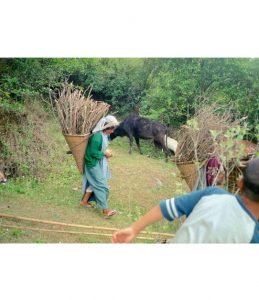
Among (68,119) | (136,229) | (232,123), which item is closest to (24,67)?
(68,119)

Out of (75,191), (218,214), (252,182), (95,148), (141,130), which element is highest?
(252,182)

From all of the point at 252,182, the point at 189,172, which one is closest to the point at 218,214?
the point at 252,182

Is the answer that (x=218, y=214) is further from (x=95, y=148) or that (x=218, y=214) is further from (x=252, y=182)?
(x=95, y=148)

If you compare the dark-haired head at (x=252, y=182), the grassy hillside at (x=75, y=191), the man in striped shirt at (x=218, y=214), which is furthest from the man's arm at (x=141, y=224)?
the grassy hillside at (x=75, y=191)

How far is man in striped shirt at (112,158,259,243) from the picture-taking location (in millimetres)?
2197

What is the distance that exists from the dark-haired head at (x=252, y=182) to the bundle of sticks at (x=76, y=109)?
2.65 metres

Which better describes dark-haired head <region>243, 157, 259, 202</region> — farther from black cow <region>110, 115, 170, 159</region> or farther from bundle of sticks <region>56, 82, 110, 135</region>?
bundle of sticks <region>56, 82, 110, 135</region>

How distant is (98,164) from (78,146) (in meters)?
0.27

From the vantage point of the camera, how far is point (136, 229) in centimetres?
231

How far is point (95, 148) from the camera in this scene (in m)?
4.80

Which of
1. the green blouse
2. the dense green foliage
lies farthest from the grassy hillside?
the dense green foliage

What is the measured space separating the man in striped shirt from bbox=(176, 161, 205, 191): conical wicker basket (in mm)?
2175

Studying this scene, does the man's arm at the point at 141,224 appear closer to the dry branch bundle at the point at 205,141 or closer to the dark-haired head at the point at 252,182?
the dark-haired head at the point at 252,182
